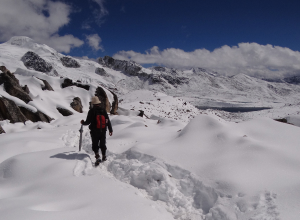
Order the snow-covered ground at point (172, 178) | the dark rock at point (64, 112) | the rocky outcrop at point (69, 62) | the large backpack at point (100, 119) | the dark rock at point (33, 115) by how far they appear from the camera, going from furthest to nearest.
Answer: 1. the rocky outcrop at point (69, 62)
2. the dark rock at point (64, 112)
3. the dark rock at point (33, 115)
4. the large backpack at point (100, 119)
5. the snow-covered ground at point (172, 178)

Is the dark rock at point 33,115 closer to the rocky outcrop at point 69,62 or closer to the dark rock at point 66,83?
the dark rock at point 66,83

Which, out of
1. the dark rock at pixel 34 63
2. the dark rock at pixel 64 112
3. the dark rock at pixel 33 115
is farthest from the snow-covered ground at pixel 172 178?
the dark rock at pixel 34 63

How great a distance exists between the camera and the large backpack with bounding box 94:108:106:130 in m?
5.81

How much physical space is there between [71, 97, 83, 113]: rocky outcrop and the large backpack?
11618 mm

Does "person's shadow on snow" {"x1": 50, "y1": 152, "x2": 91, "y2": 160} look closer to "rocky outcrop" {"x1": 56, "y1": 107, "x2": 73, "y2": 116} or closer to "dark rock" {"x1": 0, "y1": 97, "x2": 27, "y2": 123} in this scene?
"dark rock" {"x1": 0, "y1": 97, "x2": 27, "y2": 123}

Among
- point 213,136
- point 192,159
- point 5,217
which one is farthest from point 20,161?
point 213,136

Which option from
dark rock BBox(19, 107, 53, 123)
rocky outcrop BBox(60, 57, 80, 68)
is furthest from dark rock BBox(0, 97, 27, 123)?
rocky outcrop BBox(60, 57, 80, 68)

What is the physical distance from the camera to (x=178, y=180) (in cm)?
467

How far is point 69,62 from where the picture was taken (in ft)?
633

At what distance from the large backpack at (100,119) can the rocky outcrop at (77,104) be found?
38.1ft

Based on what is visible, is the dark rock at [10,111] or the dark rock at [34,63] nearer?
the dark rock at [10,111]

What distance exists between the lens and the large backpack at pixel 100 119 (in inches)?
229

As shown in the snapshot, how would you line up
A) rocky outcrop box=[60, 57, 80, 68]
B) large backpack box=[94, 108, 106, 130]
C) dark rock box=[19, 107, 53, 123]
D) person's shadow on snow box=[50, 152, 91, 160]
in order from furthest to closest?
rocky outcrop box=[60, 57, 80, 68], dark rock box=[19, 107, 53, 123], large backpack box=[94, 108, 106, 130], person's shadow on snow box=[50, 152, 91, 160]

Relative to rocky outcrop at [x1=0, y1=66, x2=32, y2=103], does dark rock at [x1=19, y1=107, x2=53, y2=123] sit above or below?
below
